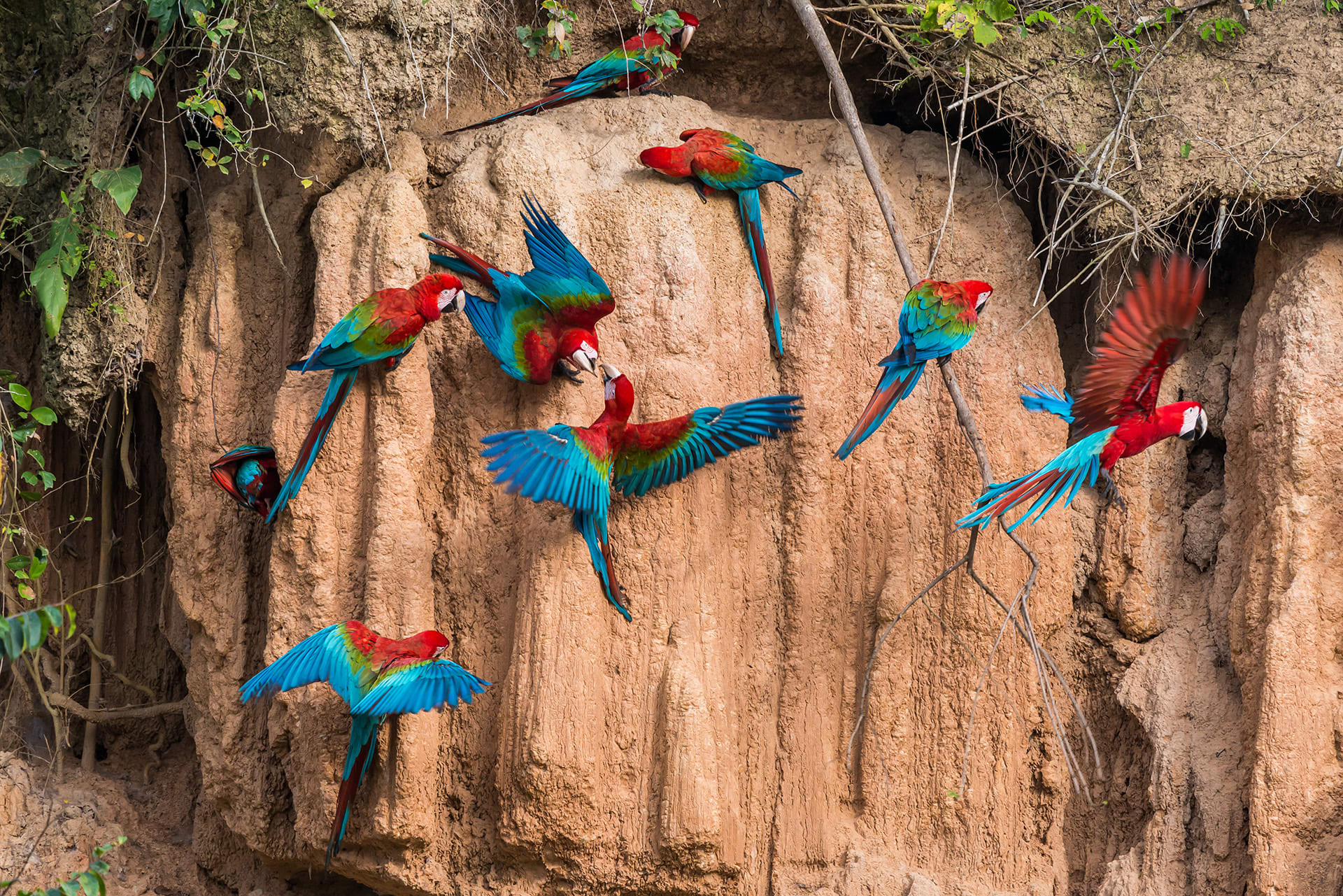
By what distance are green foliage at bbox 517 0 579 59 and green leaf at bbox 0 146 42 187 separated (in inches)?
55.5

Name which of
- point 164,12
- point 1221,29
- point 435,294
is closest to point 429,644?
point 435,294

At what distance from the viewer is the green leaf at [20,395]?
10.5 feet

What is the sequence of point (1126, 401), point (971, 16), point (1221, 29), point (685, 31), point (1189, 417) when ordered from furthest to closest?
point (685, 31) → point (1221, 29) → point (971, 16) → point (1189, 417) → point (1126, 401)

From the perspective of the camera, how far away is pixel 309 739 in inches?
126

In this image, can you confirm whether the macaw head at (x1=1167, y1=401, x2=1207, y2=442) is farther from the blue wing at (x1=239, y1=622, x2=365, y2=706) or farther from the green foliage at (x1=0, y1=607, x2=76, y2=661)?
the green foliage at (x1=0, y1=607, x2=76, y2=661)

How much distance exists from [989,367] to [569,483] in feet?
4.29

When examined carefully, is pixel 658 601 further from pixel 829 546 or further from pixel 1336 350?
pixel 1336 350

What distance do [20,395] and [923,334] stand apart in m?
2.39

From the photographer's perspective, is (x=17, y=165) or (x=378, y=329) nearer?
(x=378, y=329)

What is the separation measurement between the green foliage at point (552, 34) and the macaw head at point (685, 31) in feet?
0.98

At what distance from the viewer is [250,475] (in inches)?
127

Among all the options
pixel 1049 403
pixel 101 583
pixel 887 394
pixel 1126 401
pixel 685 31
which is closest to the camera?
pixel 1126 401

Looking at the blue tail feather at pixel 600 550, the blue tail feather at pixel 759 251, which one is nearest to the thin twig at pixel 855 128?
the blue tail feather at pixel 759 251

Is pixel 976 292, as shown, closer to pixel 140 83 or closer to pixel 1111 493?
pixel 1111 493
